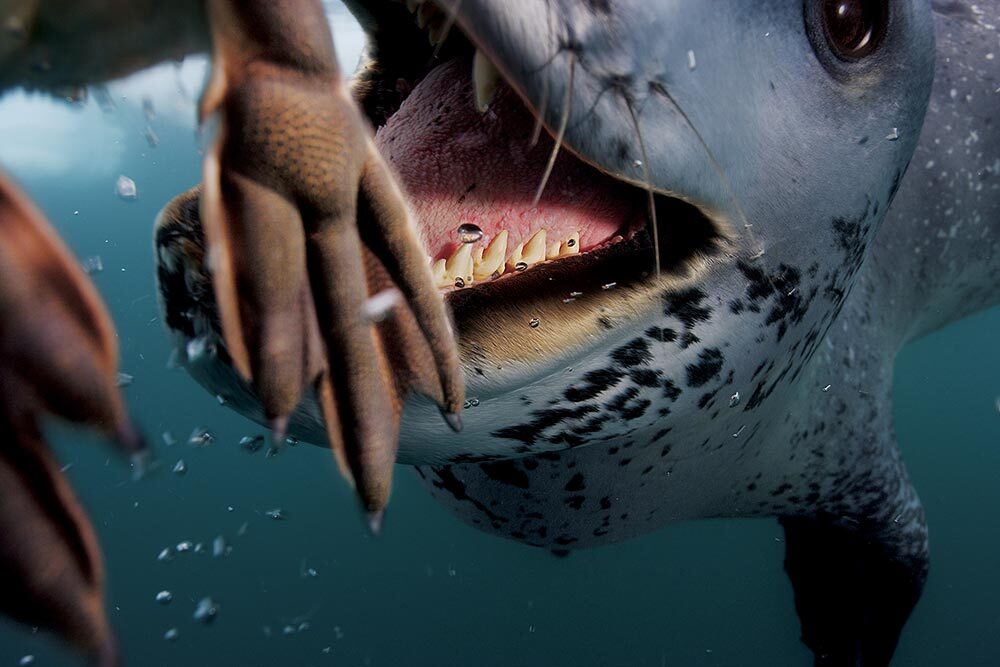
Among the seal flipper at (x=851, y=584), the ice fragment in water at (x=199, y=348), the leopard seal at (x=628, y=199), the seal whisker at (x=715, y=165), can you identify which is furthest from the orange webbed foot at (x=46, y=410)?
the seal flipper at (x=851, y=584)

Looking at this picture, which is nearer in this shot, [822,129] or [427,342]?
[427,342]

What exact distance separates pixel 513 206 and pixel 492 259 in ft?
0.52

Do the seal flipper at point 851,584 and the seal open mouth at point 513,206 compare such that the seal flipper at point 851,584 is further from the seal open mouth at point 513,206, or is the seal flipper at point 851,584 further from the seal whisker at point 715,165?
the seal open mouth at point 513,206

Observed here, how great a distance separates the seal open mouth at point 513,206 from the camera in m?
1.36

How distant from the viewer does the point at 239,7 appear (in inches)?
26.1

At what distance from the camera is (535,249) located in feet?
4.51

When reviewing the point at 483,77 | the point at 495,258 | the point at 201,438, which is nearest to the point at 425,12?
the point at 483,77

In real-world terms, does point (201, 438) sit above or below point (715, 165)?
below

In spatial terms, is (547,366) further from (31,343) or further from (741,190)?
(31,343)

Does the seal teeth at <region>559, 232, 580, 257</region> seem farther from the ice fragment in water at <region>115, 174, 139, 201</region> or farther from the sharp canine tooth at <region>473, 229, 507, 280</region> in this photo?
the ice fragment in water at <region>115, 174, 139, 201</region>

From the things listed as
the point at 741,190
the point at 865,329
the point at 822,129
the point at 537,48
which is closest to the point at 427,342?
the point at 537,48

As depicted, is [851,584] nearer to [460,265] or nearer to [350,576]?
[460,265]

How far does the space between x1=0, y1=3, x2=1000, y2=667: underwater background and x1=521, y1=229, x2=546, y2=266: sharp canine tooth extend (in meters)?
13.4

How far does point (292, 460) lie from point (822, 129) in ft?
96.1
